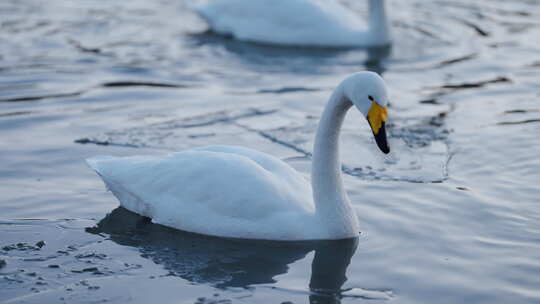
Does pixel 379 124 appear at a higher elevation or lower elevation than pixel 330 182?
higher

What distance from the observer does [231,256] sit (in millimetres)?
7125

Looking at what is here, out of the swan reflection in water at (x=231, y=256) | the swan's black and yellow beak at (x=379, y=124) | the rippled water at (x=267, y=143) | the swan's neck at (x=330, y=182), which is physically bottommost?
the swan reflection in water at (x=231, y=256)

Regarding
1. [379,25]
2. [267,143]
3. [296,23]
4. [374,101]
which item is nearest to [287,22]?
[296,23]

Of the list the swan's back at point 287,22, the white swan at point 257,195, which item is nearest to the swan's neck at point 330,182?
the white swan at point 257,195

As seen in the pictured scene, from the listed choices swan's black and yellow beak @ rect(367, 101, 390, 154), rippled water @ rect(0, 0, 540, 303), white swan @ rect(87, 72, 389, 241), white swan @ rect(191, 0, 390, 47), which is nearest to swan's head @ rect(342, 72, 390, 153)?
swan's black and yellow beak @ rect(367, 101, 390, 154)

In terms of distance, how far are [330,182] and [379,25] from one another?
26.5 feet

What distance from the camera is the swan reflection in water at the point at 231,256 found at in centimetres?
667

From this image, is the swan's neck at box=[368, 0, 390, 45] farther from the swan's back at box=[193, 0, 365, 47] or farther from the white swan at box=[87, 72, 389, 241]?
the white swan at box=[87, 72, 389, 241]

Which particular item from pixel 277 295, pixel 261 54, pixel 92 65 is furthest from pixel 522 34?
pixel 277 295

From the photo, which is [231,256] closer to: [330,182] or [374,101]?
[330,182]

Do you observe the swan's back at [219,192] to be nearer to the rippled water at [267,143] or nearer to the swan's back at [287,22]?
the rippled water at [267,143]

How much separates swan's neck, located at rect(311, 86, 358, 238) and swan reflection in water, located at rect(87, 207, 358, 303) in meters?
0.17

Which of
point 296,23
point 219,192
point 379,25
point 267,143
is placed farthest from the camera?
point 296,23

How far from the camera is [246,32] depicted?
15664mm
